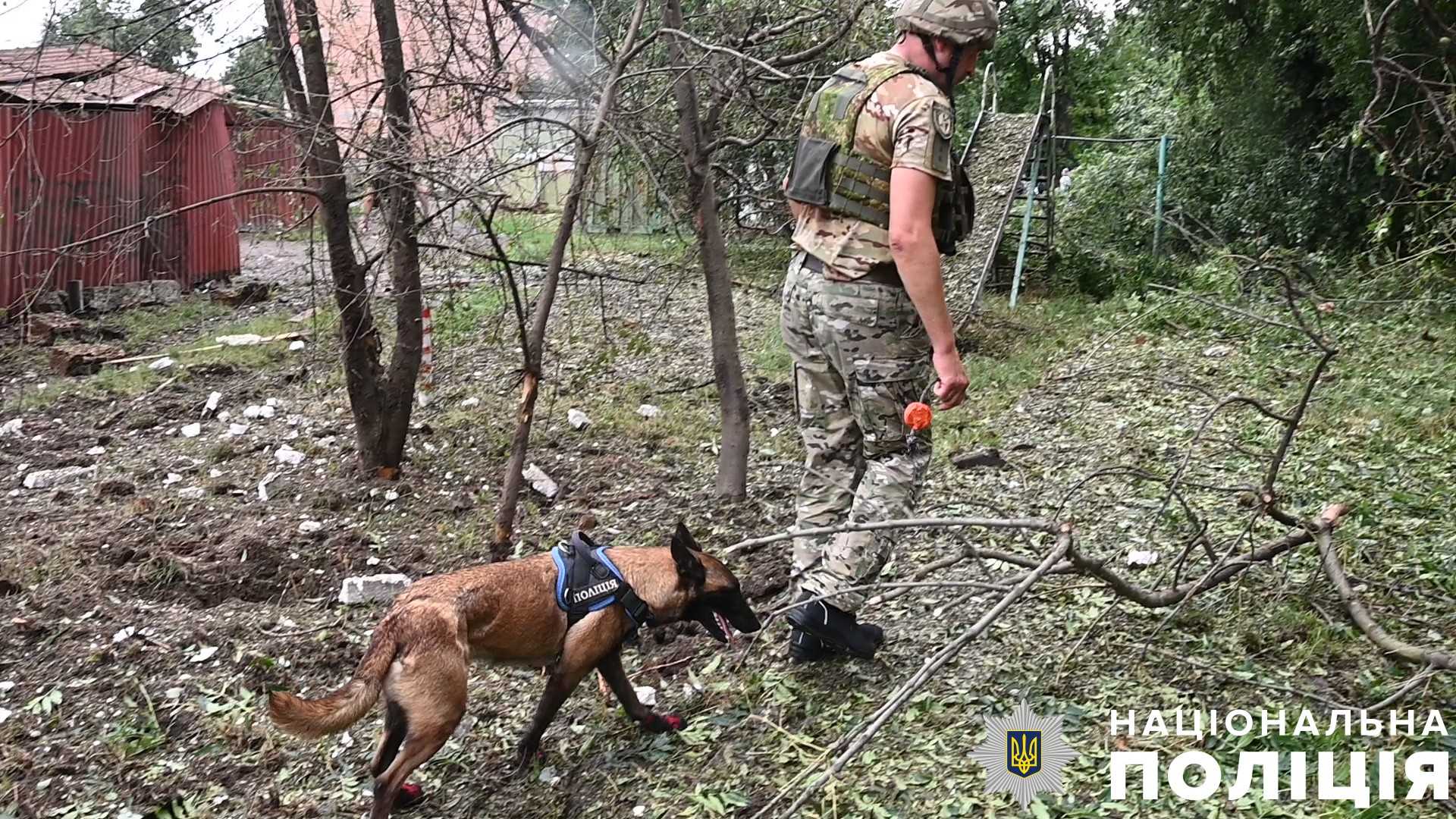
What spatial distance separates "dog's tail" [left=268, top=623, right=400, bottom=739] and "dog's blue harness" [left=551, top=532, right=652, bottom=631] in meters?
0.57

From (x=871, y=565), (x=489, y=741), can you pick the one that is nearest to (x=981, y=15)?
(x=871, y=565)

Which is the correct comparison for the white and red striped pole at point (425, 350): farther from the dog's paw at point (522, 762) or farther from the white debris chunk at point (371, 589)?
the dog's paw at point (522, 762)

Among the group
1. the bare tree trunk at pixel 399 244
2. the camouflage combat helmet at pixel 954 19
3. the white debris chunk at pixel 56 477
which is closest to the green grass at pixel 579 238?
the bare tree trunk at pixel 399 244

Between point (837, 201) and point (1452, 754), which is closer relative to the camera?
point (1452, 754)

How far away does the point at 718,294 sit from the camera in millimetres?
5895

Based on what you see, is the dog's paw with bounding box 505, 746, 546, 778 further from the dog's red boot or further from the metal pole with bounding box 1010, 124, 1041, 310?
the metal pole with bounding box 1010, 124, 1041, 310

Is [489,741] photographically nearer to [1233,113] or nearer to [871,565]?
[871,565]

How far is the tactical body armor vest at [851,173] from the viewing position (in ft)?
11.8

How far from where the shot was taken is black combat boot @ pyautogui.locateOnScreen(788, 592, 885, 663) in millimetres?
3891

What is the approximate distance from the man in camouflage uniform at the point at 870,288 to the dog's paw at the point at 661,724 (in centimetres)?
47

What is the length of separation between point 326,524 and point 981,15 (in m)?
4.06

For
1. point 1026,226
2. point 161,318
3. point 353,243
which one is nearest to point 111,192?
point 161,318

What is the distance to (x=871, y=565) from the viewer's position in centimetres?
376

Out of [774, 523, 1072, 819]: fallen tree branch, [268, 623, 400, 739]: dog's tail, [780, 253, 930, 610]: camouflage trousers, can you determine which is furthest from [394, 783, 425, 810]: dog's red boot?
[780, 253, 930, 610]: camouflage trousers
